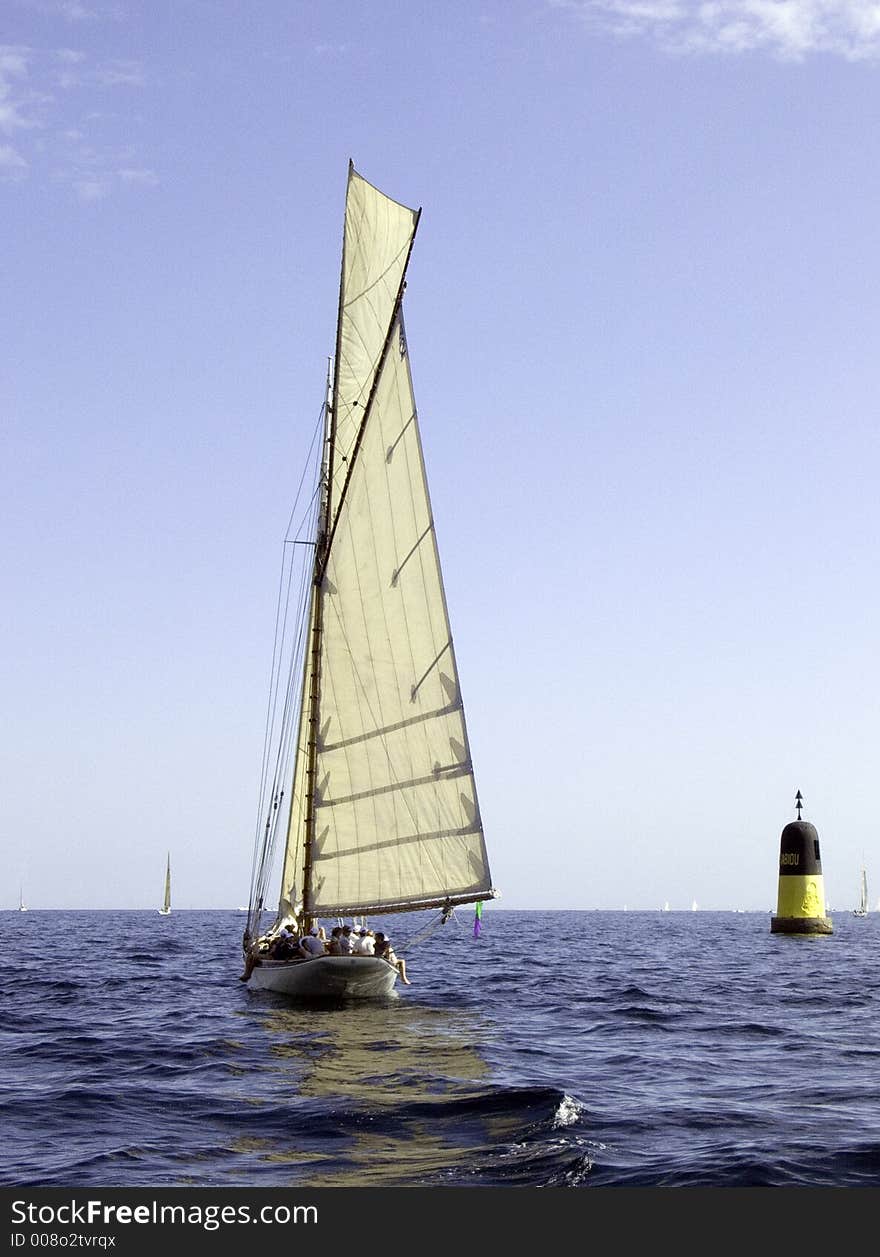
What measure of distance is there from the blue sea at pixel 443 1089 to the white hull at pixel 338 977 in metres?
0.47

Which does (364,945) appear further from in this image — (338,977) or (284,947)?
(284,947)

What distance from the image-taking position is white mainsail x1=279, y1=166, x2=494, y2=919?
34.2m

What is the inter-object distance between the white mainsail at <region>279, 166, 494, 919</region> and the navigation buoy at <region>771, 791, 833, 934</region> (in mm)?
42951

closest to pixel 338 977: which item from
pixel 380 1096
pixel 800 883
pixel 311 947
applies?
pixel 311 947

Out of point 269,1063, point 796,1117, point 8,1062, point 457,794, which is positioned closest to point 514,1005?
point 457,794

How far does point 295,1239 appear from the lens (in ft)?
35.1

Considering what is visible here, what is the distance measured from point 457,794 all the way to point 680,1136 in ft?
59.7

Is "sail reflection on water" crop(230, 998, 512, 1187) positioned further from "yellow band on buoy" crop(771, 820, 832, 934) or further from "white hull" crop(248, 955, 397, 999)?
"yellow band on buoy" crop(771, 820, 832, 934)

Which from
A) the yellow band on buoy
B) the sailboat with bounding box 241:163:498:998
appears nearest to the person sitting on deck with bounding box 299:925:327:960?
the sailboat with bounding box 241:163:498:998

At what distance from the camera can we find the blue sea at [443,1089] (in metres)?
14.4

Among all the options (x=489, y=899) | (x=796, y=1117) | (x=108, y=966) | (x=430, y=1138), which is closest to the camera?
(x=430, y=1138)

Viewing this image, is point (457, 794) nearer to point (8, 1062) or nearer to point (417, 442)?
point (417, 442)

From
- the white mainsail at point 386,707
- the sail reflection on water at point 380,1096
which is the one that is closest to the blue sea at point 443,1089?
the sail reflection on water at point 380,1096

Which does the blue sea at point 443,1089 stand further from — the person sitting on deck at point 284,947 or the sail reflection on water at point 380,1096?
the person sitting on deck at point 284,947
